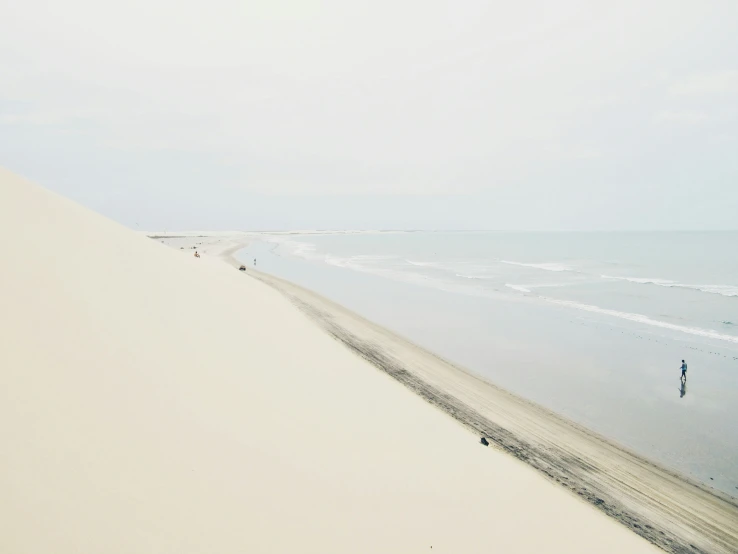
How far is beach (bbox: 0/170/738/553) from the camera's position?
13.6 feet

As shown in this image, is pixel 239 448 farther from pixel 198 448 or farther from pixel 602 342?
pixel 602 342

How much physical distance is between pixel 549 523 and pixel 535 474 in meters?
2.24

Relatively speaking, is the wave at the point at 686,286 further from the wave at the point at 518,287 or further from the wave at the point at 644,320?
the wave at the point at 644,320

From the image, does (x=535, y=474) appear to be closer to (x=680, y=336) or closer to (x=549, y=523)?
(x=549, y=523)

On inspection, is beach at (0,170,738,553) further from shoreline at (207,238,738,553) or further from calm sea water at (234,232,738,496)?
calm sea water at (234,232,738,496)

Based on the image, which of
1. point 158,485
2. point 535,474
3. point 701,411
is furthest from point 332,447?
point 701,411

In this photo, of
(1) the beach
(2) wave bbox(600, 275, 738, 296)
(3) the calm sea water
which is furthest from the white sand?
(2) wave bbox(600, 275, 738, 296)

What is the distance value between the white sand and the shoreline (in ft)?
3.03

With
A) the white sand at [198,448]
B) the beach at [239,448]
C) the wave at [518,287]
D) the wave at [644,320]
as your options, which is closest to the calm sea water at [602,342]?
the wave at [644,320]

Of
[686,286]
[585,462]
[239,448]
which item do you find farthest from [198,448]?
[686,286]

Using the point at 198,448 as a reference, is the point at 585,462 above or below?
below

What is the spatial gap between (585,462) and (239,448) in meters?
9.01

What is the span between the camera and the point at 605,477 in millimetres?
9469

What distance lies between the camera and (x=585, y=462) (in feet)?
32.8
